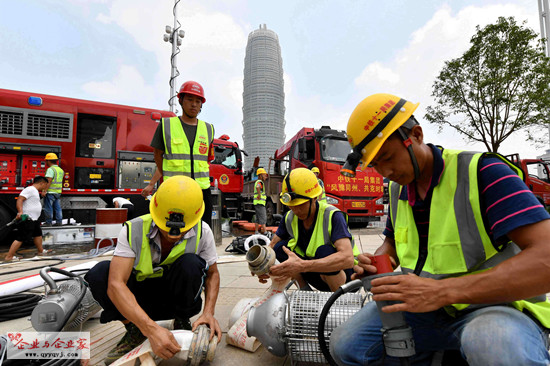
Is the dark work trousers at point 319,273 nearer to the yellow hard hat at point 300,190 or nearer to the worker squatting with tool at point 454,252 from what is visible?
the yellow hard hat at point 300,190

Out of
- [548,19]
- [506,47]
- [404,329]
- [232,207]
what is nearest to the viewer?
[404,329]

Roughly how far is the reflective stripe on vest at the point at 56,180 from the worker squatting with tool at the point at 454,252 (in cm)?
595

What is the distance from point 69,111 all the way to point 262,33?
160 ft

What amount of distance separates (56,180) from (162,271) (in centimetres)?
495

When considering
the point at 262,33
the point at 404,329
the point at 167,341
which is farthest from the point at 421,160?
the point at 262,33

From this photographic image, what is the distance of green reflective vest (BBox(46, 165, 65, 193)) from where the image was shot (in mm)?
5340

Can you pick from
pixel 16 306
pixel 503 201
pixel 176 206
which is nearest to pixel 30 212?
pixel 16 306

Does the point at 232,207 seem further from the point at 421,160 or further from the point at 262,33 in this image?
the point at 262,33

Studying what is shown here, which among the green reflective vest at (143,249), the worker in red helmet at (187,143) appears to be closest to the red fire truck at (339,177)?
Answer: the worker in red helmet at (187,143)

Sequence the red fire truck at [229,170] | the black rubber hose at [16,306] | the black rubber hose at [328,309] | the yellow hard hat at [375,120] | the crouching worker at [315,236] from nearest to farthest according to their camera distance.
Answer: the yellow hard hat at [375,120] → the black rubber hose at [328,309] → the crouching worker at [315,236] → the black rubber hose at [16,306] → the red fire truck at [229,170]

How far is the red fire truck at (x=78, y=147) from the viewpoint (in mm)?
5520

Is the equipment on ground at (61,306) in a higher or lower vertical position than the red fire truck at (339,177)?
lower

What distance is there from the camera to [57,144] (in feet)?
18.9

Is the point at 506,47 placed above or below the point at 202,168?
above
